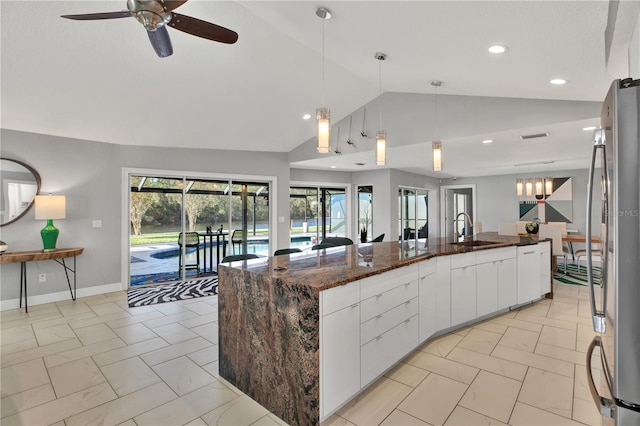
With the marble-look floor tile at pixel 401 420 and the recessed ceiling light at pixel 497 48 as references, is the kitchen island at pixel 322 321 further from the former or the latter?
the recessed ceiling light at pixel 497 48

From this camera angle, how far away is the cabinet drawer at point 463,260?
10.5 ft

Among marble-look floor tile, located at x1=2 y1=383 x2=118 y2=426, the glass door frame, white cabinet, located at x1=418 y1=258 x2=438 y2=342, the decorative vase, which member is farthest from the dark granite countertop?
the glass door frame

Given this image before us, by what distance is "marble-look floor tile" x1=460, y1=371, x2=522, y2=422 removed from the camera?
2.04 metres

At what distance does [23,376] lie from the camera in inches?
100

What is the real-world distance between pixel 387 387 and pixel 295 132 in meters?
4.84

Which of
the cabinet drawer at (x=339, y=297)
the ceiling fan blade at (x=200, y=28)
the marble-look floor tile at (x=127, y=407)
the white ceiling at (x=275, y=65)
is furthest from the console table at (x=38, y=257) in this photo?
the cabinet drawer at (x=339, y=297)

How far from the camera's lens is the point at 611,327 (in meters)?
1.12

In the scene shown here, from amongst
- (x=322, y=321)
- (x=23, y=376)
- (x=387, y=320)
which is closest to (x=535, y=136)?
(x=387, y=320)

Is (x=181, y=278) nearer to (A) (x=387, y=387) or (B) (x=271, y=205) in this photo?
(B) (x=271, y=205)

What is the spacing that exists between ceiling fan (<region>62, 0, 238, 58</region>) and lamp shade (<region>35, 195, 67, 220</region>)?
134 inches

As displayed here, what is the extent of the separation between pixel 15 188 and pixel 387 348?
17.3 feet

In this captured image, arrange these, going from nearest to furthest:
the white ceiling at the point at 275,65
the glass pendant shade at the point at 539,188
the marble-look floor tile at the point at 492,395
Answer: the marble-look floor tile at the point at 492,395 < the white ceiling at the point at 275,65 < the glass pendant shade at the point at 539,188

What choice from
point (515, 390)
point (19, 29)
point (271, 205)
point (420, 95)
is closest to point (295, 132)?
point (271, 205)

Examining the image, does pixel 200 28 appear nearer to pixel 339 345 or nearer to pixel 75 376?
pixel 339 345
